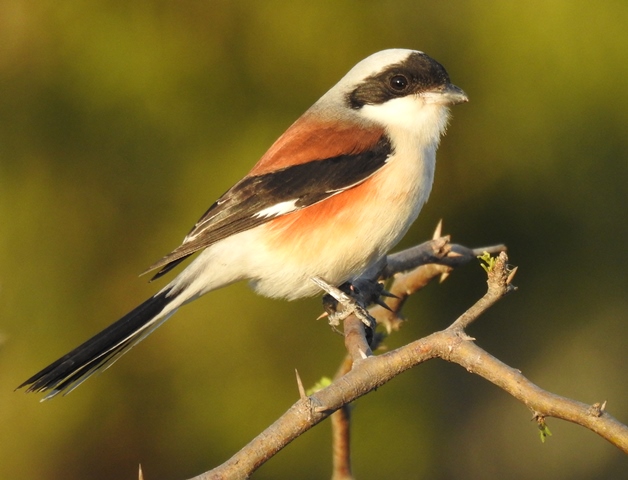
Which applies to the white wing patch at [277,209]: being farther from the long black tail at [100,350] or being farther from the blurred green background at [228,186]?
the blurred green background at [228,186]

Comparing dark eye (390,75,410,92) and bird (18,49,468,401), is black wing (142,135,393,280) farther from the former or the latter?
dark eye (390,75,410,92)

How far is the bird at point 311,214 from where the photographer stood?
316 centimetres

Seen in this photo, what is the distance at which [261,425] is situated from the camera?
4.14 metres

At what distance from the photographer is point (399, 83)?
350cm

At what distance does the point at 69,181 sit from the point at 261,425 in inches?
59.1

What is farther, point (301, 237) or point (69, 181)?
point (69, 181)

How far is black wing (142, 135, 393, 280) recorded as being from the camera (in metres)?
3.21

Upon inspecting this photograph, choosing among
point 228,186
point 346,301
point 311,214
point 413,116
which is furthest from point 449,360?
point 228,186

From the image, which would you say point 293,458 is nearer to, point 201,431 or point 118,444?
A: point 201,431

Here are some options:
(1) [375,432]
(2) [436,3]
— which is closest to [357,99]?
(2) [436,3]

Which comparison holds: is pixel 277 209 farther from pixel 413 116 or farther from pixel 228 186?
pixel 228 186

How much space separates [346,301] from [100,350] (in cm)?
87

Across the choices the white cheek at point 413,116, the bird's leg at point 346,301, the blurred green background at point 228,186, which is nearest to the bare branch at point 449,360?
the bird's leg at point 346,301

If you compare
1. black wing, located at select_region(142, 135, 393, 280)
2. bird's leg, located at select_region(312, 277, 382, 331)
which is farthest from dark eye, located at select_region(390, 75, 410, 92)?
bird's leg, located at select_region(312, 277, 382, 331)
